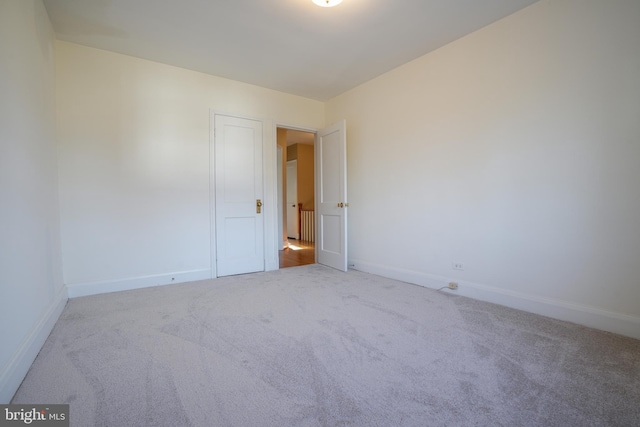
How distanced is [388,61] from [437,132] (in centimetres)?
110

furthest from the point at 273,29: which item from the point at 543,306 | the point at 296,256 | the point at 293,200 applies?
the point at 293,200

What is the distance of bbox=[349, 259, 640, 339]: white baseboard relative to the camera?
2.10 m

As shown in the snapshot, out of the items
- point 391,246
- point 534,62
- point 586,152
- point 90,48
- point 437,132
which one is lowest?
point 391,246

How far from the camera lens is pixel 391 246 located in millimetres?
3791

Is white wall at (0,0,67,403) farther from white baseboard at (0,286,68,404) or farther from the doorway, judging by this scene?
the doorway

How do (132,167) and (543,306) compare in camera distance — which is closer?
(543,306)

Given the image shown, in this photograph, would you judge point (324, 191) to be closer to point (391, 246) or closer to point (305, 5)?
point (391, 246)

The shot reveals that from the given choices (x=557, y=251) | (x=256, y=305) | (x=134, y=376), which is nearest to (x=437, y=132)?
(x=557, y=251)

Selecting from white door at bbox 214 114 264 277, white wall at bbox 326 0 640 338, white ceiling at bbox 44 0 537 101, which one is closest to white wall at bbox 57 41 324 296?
white door at bbox 214 114 264 277

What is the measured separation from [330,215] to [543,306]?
110 inches

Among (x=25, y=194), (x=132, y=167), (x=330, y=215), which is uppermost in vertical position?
(x=132, y=167)

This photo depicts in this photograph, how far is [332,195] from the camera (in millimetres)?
4418

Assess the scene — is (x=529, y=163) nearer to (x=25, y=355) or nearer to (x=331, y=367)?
(x=331, y=367)

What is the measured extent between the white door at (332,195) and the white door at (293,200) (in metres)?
3.55
